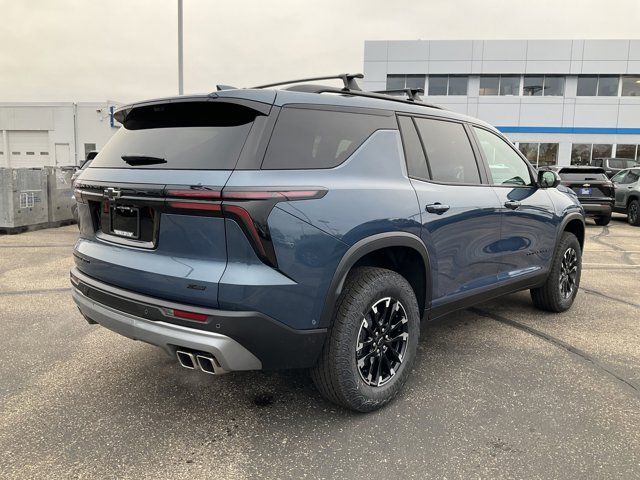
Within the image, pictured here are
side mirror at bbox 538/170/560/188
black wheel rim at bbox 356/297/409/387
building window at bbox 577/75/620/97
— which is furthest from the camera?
building window at bbox 577/75/620/97

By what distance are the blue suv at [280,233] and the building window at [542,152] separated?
30321mm

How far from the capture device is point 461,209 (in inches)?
135

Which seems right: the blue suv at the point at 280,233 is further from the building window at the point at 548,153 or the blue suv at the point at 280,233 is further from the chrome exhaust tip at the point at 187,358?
the building window at the point at 548,153

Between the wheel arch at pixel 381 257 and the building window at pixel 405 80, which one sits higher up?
the building window at pixel 405 80

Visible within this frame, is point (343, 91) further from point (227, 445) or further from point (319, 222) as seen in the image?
point (227, 445)

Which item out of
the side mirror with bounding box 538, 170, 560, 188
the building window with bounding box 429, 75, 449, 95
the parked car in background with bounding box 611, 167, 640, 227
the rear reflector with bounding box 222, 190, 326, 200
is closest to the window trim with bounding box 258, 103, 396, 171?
the rear reflector with bounding box 222, 190, 326, 200

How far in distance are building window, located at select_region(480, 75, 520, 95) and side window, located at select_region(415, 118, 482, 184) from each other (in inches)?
1182

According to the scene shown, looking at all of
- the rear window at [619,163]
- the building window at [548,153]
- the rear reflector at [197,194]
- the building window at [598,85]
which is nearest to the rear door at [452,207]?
the rear reflector at [197,194]

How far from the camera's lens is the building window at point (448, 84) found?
3133 centimetres

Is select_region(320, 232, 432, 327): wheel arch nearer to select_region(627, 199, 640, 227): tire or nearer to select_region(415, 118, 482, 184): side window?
select_region(415, 118, 482, 184): side window

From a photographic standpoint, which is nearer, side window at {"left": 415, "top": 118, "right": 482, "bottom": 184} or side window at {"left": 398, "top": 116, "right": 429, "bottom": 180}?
side window at {"left": 398, "top": 116, "right": 429, "bottom": 180}

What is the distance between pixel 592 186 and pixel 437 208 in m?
11.4

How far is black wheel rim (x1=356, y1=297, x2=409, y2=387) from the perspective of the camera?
2.83m

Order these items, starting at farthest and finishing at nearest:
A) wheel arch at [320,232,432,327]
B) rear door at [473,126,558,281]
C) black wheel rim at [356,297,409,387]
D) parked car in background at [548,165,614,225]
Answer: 1. parked car in background at [548,165,614,225]
2. rear door at [473,126,558,281]
3. black wheel rim at [356,297,409,387]
4. wheel arch at [320,232,432,327]
